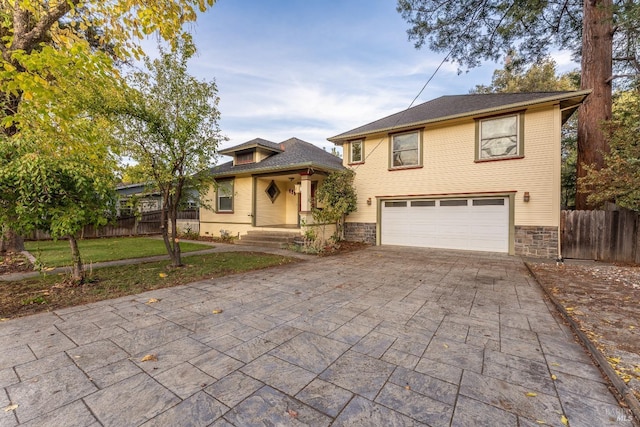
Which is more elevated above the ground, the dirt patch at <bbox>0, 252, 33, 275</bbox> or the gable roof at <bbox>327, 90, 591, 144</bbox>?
the gable roof at <bbox>327, 90, 591, 144</bbox>

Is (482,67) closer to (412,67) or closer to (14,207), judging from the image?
(412,67)

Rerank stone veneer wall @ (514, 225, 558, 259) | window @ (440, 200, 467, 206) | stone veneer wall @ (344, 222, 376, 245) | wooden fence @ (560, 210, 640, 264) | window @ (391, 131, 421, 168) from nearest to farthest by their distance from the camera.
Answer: wooden fence @ (560, 210, 640, 264), stone veneer wall @ (514, 225, 558, 259), window @ (440, 200, 467, 206), window @ (391, 131, 421, 168), stone veneer wall @ (344, 222, 376, 245)

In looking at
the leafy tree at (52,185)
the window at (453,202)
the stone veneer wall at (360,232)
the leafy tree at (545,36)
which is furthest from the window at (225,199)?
the leafy tree at (545,36)

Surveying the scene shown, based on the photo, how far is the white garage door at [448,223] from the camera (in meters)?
8.55

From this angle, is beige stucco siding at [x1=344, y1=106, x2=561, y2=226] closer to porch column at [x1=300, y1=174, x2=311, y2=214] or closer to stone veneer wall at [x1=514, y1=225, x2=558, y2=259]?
stone veneer wall at [x1=514, y1=225, x2=558, y2=259]

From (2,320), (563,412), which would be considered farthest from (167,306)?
(563,412)

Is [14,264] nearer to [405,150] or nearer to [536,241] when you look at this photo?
[405,150]

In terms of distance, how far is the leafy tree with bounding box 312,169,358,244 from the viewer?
9805mm

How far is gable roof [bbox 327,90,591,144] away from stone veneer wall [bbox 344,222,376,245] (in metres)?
3.75

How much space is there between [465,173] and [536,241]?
2965 millimetres

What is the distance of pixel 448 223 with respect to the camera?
30.6 ft

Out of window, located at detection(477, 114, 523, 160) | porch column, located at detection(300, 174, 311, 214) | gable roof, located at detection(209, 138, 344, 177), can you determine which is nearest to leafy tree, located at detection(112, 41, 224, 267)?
gable roof, located at detection(209, 138, 344, 177)

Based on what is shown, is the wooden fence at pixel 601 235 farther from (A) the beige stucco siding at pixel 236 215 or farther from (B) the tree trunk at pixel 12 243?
(B) the tree trunk at pixel 12 243

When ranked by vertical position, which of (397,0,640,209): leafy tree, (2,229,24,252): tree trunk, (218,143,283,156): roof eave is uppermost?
(397,0,640,209): leafy tree
